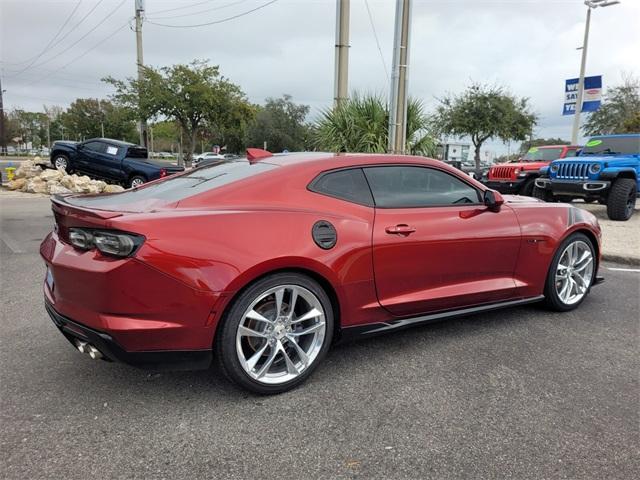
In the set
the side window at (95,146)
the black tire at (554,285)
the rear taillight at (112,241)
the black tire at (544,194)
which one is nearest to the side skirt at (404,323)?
the black tire at (554,285)

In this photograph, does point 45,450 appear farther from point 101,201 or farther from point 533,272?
point 533,272

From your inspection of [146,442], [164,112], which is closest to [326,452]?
[146,442]

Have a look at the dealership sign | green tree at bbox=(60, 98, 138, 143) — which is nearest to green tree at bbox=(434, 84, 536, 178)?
the dealership sign

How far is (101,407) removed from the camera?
104 inches

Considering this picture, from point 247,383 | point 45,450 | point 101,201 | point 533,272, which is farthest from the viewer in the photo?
point 533,272

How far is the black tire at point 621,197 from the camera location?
1016cm

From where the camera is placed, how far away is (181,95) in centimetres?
2761

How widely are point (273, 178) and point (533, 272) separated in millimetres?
2426

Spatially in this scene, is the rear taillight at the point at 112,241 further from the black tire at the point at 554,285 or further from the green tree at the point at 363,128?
the green tree at the point at 363,128

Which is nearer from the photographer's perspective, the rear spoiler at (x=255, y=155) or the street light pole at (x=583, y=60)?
the rear spoiler at (x=255, y=155)

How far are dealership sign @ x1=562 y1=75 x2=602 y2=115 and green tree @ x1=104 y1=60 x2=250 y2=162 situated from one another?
18401 mm

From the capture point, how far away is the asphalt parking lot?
2.20 metres

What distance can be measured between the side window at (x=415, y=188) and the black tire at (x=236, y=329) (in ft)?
2.70

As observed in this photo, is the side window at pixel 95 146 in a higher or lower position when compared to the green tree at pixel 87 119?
lower
